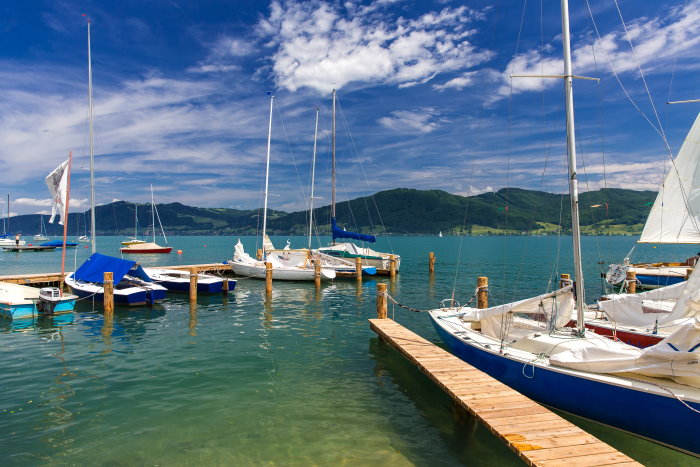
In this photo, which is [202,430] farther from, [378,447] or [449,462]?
[449,462]

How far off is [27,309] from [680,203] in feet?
114

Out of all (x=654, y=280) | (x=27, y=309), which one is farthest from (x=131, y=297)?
(x=654, y=280)

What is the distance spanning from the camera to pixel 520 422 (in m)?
7.53

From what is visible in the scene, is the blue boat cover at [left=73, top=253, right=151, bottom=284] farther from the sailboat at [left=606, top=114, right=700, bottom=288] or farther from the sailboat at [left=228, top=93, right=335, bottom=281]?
the sailboat at [left=606, top=114, right=700, bottom=288]

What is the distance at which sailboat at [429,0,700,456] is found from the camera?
7441 millimetres

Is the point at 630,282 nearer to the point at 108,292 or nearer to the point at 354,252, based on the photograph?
the point at 354,252

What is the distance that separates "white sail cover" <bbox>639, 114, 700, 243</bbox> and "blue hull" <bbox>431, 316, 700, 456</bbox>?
642 inches

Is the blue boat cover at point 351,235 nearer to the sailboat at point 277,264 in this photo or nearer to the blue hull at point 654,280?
the sailboat at point 277,264

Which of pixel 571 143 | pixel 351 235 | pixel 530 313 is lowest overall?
pixel 530 313

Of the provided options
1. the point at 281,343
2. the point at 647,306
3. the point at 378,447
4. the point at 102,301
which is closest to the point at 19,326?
the point at 102,301

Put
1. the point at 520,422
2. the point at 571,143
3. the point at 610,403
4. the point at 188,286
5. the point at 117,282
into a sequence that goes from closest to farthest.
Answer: the point at 520,422 → the point at 610,403 → the point at 571,143 → the point at 117,282 → the point at 188,286

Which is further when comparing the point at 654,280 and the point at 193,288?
the point at 654,280

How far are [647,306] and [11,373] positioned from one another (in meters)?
21.8

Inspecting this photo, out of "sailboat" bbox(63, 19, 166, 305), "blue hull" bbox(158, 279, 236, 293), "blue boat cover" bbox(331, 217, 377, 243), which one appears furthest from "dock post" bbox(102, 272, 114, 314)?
"blue boat cover" bbox(331, 217, 377, 243)
